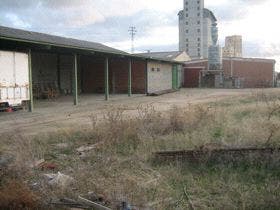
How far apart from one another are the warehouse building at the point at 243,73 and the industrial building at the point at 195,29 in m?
77.4

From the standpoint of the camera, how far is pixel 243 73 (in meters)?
52.7

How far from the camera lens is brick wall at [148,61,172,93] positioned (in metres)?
37.5

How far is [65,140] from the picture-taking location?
37.9 ft

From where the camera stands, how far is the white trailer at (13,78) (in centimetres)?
1792

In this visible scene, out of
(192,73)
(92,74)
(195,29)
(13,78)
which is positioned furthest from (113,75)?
(195,29)

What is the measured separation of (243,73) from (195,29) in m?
81.1

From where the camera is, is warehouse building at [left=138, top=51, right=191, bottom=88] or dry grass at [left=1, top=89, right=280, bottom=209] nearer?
dry grass at [left=1, top=89, right=280, bottom=209]

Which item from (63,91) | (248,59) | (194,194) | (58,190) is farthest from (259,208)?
(248,59)

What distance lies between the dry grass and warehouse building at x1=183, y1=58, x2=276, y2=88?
39.9 meters

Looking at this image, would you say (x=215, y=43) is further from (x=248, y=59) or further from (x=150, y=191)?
(x=150, y=191)

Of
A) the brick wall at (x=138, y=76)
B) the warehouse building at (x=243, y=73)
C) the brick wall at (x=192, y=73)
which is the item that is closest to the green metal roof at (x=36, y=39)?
the brick wall at (x=138, y=76)

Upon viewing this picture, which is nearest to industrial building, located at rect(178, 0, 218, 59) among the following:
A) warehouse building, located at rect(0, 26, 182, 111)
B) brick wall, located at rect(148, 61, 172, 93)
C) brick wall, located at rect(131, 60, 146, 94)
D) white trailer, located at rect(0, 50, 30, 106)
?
brick wall, located at rect(148, 61, 172, 93)

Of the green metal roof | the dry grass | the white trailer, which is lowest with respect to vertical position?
the dry grass

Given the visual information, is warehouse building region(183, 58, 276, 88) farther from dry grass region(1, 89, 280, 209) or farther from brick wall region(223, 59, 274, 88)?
dry grass region(1, 89, 280, 209)
